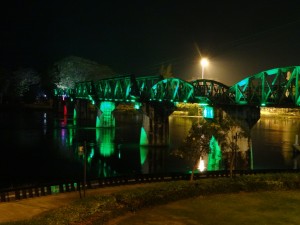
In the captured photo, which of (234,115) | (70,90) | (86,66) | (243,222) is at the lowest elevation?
(243,222)

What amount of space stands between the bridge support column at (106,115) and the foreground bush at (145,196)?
86455 mm

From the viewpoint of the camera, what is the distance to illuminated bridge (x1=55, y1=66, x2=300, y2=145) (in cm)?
5460

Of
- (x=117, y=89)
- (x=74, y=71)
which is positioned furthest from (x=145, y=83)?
(x=74, y=71)

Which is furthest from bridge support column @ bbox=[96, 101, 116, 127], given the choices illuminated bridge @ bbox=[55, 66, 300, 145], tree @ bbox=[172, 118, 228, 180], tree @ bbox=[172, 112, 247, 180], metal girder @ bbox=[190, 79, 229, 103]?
tree @ bbox=[172, 118, 228, 180]

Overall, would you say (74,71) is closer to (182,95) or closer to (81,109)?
(81,109)

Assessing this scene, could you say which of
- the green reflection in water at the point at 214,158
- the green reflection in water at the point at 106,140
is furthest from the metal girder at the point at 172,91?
the green reflection in water at the point at 214,158

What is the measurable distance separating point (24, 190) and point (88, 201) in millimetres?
6226

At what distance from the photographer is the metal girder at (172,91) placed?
242ft

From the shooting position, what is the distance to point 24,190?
1032 inches

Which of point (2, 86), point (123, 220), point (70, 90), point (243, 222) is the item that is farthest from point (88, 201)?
point (2, 86)

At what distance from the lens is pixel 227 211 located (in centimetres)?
2469

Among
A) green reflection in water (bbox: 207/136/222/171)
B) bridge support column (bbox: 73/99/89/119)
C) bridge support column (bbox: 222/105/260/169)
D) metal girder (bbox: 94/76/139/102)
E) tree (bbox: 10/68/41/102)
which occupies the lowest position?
green reflection in water (bbox: 207/136/222/171)

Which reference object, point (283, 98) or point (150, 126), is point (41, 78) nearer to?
point (150, 126)

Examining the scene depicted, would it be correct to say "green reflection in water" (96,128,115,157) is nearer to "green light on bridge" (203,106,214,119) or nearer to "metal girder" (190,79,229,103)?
"green light on bridge" (203,106,214,119)
